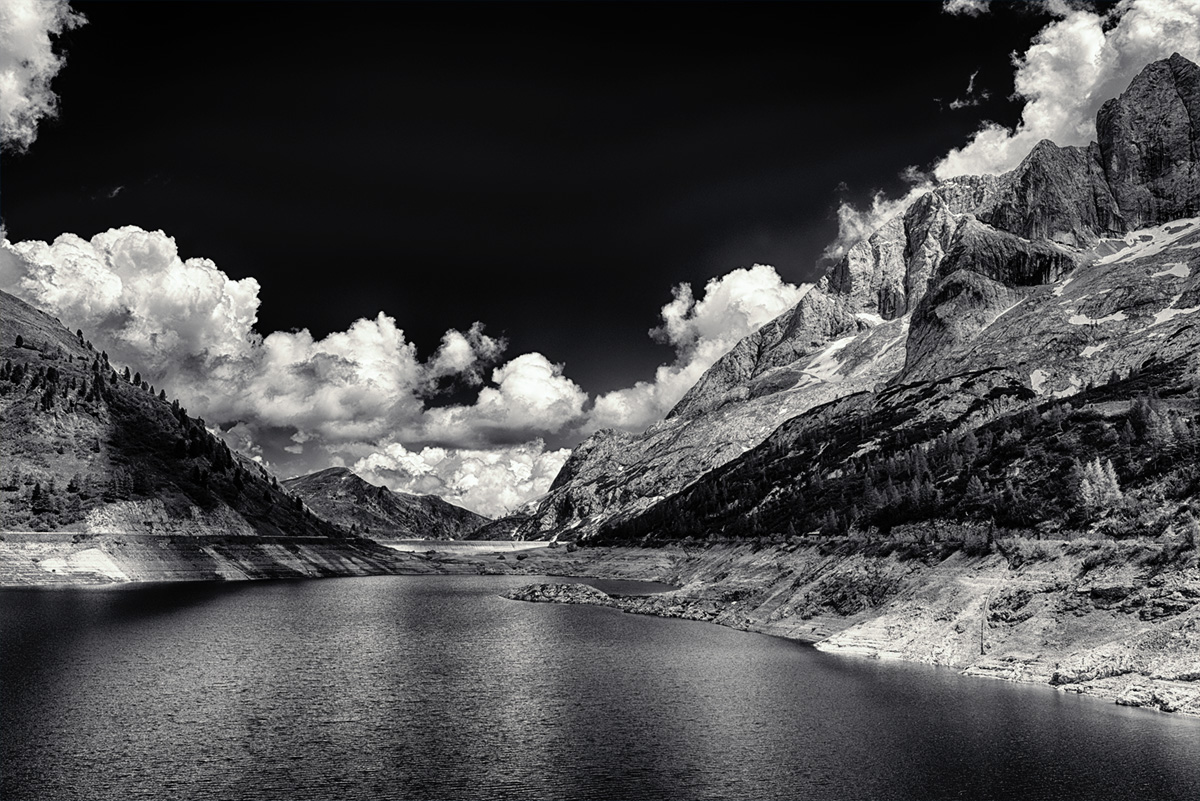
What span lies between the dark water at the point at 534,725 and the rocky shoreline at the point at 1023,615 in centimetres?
462

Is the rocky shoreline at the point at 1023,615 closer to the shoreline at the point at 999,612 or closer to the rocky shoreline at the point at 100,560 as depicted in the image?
the shoreline at the point at 999,612

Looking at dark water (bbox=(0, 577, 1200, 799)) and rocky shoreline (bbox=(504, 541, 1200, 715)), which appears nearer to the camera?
dark water (bbox=(0, 577, 1200, 799))

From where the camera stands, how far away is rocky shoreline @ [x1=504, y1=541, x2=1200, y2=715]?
62.6 m

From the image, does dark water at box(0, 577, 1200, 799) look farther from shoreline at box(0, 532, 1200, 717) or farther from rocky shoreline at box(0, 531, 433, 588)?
rocky shoreline at box(0, 531, 433, 588)

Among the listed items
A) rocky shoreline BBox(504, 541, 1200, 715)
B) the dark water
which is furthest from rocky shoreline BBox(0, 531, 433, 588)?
rocky shoreline BBox(504, 541, 1200, 715)

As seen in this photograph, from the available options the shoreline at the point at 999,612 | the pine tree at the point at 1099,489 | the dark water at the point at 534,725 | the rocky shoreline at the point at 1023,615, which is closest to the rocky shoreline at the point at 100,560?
the dark water at the point at 534,725

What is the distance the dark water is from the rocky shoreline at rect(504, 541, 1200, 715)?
4.62 meters

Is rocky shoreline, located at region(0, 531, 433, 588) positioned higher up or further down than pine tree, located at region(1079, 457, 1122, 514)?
further down

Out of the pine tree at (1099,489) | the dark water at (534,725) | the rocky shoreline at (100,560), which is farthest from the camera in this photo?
the rocky shoreline at (100,560)

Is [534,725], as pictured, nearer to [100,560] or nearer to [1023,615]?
[1023,615]

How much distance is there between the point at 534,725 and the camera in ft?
180

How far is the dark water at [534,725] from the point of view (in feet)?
136

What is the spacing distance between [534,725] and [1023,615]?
5379 centimetres

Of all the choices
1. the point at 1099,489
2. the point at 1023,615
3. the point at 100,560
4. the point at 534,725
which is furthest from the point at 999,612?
the point at 100,560
